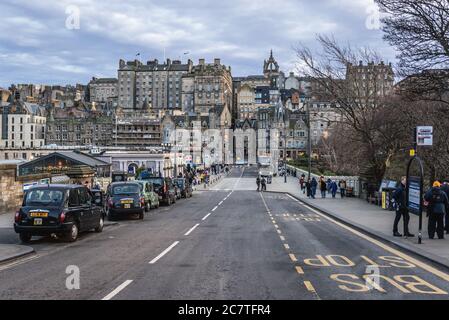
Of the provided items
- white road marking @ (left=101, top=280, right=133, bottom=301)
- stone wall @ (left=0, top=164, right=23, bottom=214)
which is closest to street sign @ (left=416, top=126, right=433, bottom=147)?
white road marking @ (left=101, top=280, right=133, bottom=301)

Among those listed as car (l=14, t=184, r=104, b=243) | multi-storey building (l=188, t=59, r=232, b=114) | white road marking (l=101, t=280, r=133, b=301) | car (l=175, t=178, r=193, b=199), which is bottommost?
car (l=175, t=178, r=193, b=199)

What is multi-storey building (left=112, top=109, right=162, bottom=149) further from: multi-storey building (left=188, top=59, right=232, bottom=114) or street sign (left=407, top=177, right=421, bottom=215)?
street sign (left=407, top=177, right=421, bottom=215)

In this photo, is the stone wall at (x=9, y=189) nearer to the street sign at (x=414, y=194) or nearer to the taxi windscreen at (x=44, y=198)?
the taxi windscreen at (x=44, y=198)

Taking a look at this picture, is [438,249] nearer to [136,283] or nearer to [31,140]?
[136,283]

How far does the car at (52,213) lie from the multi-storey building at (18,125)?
13154 centimetres

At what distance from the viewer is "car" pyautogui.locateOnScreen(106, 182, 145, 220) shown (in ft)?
83.5

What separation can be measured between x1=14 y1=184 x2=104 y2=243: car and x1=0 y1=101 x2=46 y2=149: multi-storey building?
432 feet

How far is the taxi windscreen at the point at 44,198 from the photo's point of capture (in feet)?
55.2

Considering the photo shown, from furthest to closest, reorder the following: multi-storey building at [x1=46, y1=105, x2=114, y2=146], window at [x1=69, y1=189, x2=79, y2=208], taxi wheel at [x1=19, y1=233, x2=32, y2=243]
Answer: multi-storey building at [x1=46, y1=105, x2=114, y2=146] → window at [x1=69, y1=189, x2=79, y2=208] → taxi wheel at [x1=19, y1=233, x2=32, y2=243]

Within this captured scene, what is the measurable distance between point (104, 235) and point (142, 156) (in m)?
73.6

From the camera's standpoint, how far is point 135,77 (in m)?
199

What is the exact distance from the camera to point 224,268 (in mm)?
12078

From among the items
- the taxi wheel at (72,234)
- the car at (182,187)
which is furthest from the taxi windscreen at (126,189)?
the car at (182,187)

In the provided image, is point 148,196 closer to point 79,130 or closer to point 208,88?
point 79,130
